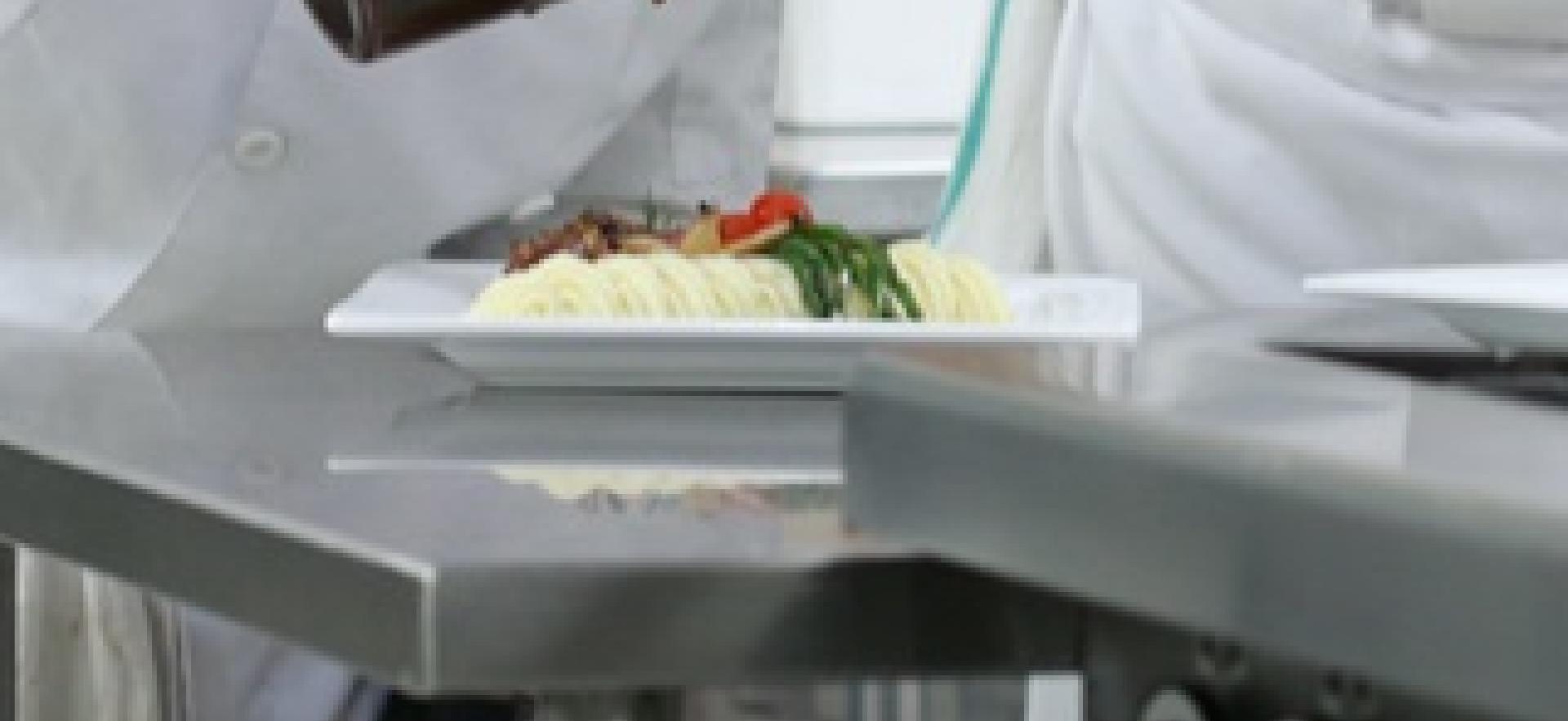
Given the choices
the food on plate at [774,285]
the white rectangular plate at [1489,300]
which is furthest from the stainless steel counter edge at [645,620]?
the food on plate at [774,285]

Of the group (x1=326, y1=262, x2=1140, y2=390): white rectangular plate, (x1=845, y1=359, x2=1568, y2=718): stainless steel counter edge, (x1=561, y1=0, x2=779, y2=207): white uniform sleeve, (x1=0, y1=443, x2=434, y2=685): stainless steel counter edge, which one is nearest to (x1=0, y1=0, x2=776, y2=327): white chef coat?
(x1=561, y1=0, x2=779, y2=207): white uniform sleeve

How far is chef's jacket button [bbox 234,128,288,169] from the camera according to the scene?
1369 mm

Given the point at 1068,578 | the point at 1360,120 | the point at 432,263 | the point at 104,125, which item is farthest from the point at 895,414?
the point at 104,125

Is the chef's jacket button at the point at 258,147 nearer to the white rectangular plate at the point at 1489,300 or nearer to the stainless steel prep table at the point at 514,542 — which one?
the stainless steel prep table at the point at 514,542

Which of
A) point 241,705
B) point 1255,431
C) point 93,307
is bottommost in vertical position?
point 241,705

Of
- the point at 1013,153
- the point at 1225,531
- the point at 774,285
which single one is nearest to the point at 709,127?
the point at 1013,153

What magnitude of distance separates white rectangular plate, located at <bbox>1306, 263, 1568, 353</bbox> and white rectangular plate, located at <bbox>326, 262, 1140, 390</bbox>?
75 mm

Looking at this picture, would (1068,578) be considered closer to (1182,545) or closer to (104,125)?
(1182,545)

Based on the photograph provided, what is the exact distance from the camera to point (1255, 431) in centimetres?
46

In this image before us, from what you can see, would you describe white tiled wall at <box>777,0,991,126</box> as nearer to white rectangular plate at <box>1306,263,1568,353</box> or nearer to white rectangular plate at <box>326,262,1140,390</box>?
white rectangular plate at <box>326,262,1140,390</box>

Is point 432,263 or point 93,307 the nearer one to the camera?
point 432,263

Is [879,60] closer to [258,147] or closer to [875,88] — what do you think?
[875,88]

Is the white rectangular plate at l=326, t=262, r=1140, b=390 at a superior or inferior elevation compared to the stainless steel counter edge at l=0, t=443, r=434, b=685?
superior

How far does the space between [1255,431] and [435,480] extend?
0.27 metres
